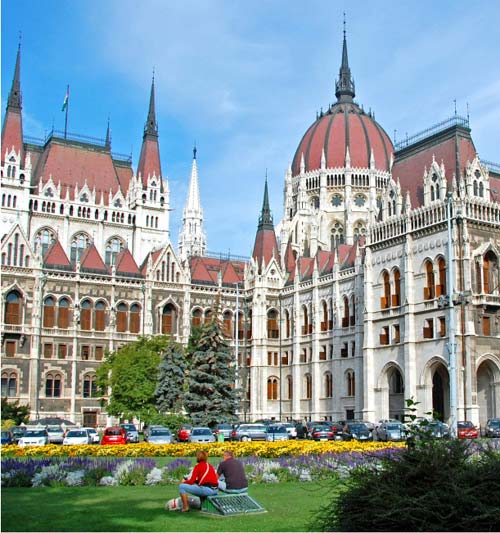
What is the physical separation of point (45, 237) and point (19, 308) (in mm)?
12055

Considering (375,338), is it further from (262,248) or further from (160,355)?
(262,248)

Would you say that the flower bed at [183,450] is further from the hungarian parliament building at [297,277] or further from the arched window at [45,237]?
the arched window at [45,237]

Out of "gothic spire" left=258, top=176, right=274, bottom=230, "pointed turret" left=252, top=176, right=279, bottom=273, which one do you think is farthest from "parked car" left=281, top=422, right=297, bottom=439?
"gothic spire" left=258, top=176, right=274, bottom=230

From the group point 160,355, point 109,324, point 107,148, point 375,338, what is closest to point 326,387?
point 375,338

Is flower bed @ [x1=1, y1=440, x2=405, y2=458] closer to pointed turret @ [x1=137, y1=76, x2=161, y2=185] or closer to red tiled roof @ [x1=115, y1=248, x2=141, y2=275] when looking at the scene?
red tiled roof @ [x1=115, y1=248, x2=141, y2=275]

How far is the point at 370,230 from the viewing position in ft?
186

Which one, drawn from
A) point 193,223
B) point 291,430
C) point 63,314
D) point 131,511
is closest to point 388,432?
point 291,430

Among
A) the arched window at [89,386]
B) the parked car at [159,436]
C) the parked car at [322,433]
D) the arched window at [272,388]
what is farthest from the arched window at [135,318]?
the parked car at [159,436]

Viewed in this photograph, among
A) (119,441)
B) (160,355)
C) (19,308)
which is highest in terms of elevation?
(19,308)

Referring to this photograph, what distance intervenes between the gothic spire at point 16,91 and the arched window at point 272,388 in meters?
37.4

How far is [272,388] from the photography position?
70062 mm

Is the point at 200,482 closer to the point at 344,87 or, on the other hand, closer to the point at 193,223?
the point at 344,87

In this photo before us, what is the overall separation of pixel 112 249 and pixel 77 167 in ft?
31.0

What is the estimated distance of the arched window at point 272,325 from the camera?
71.2 m
